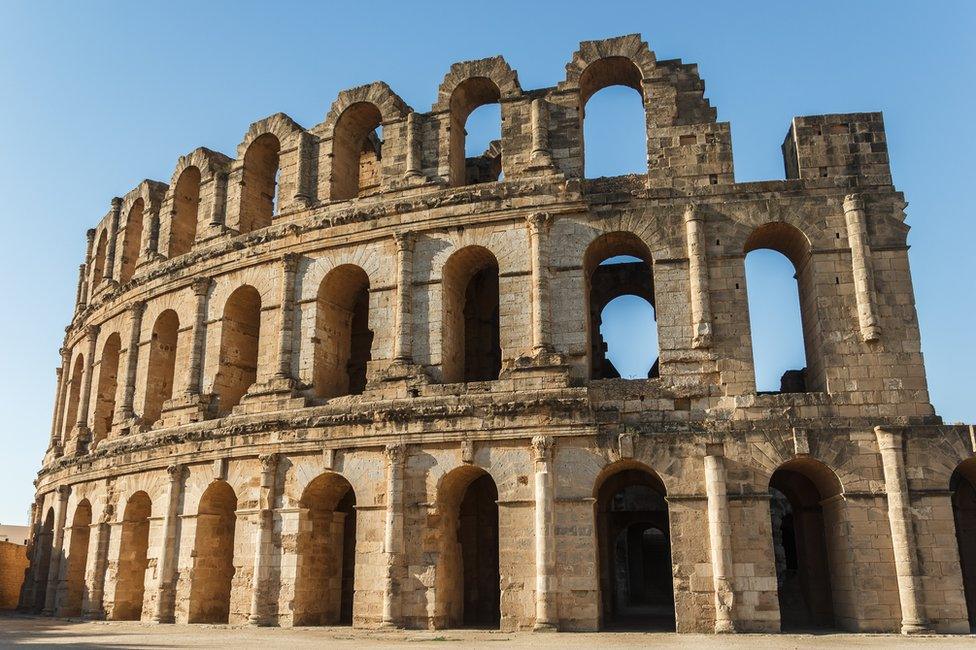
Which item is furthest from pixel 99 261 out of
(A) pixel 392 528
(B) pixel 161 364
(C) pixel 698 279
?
(C) pixel 698 279

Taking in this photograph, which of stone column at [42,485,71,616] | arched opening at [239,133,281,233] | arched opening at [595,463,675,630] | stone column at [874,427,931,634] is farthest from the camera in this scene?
stone column at [42,485,71,616]

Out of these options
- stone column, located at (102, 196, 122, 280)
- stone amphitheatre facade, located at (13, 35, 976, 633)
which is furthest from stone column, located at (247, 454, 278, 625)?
stone column, located at (102, 196, 122, 280)

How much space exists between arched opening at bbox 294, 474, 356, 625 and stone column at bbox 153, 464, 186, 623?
3.76m

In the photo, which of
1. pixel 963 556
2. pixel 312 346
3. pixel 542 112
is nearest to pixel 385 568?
pixel 312 346

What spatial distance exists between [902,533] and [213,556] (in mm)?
14257

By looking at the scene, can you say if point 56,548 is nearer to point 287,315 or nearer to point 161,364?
point 161,364

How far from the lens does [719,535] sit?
14188 mm

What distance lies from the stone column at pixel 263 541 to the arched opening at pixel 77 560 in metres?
7.94

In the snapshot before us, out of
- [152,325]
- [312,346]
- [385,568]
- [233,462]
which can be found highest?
[152,325]

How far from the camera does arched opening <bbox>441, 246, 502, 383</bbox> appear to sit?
17.2 metres

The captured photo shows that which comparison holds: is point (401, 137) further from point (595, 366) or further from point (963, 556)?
point (963, 556)

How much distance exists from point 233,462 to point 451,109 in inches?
367

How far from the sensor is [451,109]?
1850 centimetres

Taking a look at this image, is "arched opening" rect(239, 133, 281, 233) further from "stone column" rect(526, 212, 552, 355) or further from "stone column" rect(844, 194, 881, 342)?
"stone column" rect(844, 194, 881, 342)
